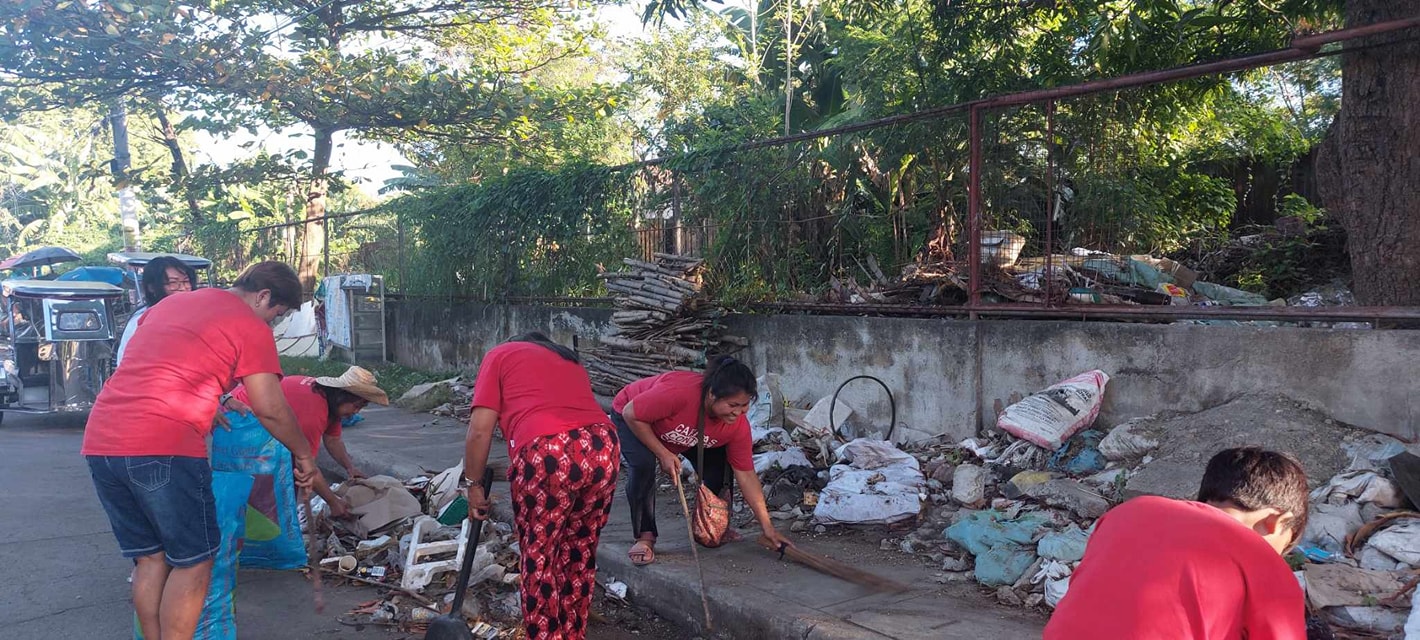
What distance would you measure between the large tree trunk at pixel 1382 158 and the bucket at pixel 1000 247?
198cm

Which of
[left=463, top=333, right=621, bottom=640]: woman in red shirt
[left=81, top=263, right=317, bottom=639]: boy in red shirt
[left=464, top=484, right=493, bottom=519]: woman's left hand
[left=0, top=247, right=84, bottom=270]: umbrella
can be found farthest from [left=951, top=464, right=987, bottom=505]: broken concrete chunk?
[left=0, top=247, right=84, bottom=270]: umbrella

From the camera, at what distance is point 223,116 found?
48.1 feet

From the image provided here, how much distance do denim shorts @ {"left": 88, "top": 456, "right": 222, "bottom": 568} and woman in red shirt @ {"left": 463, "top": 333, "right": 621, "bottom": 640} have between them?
1.04 metres

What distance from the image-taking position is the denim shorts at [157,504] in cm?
370

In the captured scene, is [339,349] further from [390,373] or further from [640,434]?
[640,434]

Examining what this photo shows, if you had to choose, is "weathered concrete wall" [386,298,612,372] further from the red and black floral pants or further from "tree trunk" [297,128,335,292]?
the red and black floral pants

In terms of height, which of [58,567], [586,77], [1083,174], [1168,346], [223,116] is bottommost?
[58,567]

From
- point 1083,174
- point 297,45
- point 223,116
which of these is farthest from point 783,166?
point 223,116

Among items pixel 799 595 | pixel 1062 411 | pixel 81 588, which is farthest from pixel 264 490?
pixel 1062 411

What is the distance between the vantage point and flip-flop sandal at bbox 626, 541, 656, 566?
17.5ft

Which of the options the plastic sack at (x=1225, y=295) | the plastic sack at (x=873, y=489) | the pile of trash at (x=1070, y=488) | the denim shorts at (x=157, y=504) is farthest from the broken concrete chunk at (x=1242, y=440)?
the denim shorts at (x=157, y=504)

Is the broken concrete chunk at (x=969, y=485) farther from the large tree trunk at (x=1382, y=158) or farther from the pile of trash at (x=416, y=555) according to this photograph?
the pile of trash at (x=416, y=555)

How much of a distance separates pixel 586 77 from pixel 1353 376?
26396 millimetres

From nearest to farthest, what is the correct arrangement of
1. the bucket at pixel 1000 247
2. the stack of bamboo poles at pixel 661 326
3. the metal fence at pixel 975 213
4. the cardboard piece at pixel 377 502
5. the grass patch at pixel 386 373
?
1. the cardboard piece at pixel 377 502
2. the metal fence at pixel 975 213
3. the bucket at pixel 1000 247
4. the stack of bamboo poles at pixel 661 326
5. the grass patch at pixel 386 373
